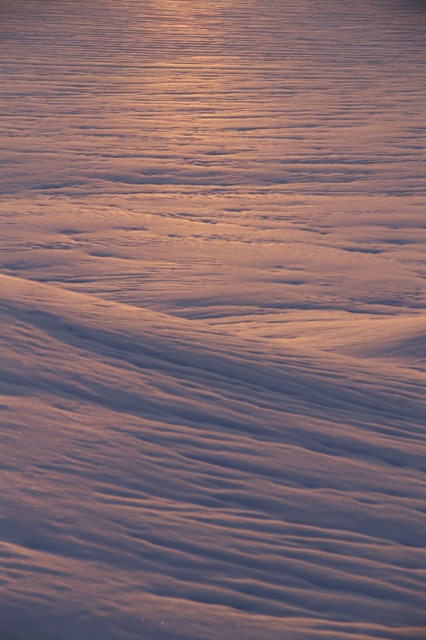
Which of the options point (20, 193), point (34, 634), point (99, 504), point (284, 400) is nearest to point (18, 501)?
point (99, 504)

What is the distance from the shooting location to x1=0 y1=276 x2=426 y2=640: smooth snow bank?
204 centimetres

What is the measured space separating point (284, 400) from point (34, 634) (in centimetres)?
167

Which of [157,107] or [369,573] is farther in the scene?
[157,107]

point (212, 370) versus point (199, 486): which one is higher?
point (212, 370)

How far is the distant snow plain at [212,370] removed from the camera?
6.94ft

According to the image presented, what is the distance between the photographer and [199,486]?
8.42 ft

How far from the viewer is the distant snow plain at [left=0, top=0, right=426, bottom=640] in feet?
6.94

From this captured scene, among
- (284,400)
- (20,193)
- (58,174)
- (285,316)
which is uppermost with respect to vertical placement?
(58,174)

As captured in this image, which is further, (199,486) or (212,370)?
(212,370)

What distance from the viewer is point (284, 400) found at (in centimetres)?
326

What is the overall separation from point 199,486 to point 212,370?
3.02 feet

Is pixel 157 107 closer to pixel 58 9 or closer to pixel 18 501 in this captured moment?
pixel 18 501

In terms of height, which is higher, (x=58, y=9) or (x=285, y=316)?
(x=58, y=9)

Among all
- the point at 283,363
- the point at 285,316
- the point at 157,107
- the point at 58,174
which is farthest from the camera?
the point at 157,107
